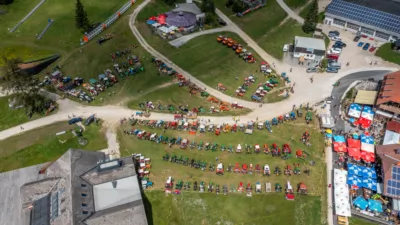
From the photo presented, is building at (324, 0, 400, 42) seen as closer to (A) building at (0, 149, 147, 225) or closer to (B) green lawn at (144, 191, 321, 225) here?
(B) green lawn at (144, 191, 321, 225)

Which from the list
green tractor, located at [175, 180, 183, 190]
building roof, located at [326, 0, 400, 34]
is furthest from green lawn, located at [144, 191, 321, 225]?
building roof, located at [326, 0, 400, 34]

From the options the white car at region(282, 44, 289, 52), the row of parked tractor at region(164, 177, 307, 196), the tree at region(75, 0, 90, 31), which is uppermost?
the tree at region(75, 0, 90, 31)

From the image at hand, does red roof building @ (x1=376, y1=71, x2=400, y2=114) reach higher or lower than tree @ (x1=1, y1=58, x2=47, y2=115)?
lower

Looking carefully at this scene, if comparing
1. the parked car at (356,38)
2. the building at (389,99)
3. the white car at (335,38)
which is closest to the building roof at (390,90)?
the building at (389,99)

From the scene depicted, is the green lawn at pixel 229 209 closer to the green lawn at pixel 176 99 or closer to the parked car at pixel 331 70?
the green lawn at pixel 176 99

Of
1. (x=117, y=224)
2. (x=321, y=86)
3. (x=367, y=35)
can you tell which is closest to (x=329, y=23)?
(x=367, y=35)

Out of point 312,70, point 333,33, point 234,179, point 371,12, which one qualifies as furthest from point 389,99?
point 371,12

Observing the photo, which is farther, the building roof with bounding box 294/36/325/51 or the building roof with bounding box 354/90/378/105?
the building roof with bounding box 294/36/325/51

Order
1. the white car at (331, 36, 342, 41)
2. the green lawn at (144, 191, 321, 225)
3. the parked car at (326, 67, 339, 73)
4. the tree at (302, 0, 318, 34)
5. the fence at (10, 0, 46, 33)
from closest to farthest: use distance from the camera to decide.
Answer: the green lawn at (144, 191, 321, 225) < the parked car at (326, 67, 339, 73) < the white car at (331, 36, 342, 41) < the tree at (302, 0, 318, 34) < the fence at (10, 0, 46, 33)
